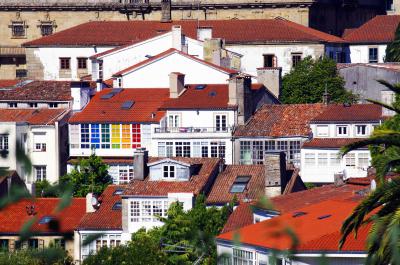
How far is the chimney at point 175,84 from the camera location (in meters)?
72.6

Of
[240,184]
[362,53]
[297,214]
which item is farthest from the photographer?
[362,53]

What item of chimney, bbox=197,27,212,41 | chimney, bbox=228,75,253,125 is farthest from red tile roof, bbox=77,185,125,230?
chimney, bbox=197,27,212,41

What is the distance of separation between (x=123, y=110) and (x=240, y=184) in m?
15.5

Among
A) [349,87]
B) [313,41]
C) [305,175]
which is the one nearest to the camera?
[305,175]

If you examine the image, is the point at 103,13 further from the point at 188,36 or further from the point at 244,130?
the point at 244,130

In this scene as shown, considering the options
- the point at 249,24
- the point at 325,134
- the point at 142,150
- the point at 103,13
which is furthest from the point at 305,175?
the point at 103,13

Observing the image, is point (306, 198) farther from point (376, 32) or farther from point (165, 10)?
point (165, 10)

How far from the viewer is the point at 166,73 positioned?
76.4 m

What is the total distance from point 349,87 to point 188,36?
8893 millimetres

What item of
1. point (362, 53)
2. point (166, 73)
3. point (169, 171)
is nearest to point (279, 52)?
point (362, 53)

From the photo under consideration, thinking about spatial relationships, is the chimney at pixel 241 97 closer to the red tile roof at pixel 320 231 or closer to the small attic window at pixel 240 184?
the small attic window at pixel 240 184

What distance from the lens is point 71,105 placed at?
7450 centimetres

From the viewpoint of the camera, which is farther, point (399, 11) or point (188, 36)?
point (399, 11)

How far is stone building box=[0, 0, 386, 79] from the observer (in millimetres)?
102500
